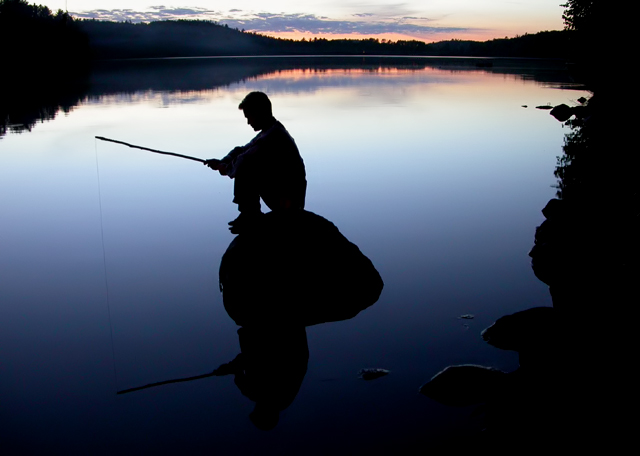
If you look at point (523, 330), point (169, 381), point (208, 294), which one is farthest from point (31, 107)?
point (523, 330)

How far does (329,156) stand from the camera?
15.1 meters

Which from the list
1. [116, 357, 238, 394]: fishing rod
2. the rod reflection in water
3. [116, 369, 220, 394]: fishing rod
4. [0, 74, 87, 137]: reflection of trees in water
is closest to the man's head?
the rod reflection in water

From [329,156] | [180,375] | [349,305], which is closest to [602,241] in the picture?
[349,305]

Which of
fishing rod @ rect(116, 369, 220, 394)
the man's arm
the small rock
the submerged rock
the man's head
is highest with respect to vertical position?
the man's head

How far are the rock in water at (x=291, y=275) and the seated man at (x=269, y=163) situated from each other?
903 millimetres

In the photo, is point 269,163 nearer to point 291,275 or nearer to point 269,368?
point 291,275

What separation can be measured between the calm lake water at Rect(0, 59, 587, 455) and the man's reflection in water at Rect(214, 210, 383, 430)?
0.22 m

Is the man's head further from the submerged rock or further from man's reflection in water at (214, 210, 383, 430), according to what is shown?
the submerged rock

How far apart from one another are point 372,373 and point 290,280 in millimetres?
1490

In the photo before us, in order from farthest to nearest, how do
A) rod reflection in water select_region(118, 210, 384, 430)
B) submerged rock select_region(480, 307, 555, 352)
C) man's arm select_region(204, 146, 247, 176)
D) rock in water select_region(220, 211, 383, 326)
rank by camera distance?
1. man's arm select_region(204, 146, 247, 176)
2. rock in water select_region(220, 211, 383, 326)
3. rod reflection in water select_region(118, 210, 384, 430)
4. submerged rock select_region(480, 307, 555, 352)

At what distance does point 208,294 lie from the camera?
6344 millimetres

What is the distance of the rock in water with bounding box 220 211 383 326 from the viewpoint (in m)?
5.74

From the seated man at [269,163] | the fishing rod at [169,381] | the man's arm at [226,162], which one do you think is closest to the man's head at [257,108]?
the seated man at [269,163]

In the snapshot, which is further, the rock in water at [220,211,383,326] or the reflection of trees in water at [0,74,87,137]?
the reflection of trees in water at [0,74,87,137]
